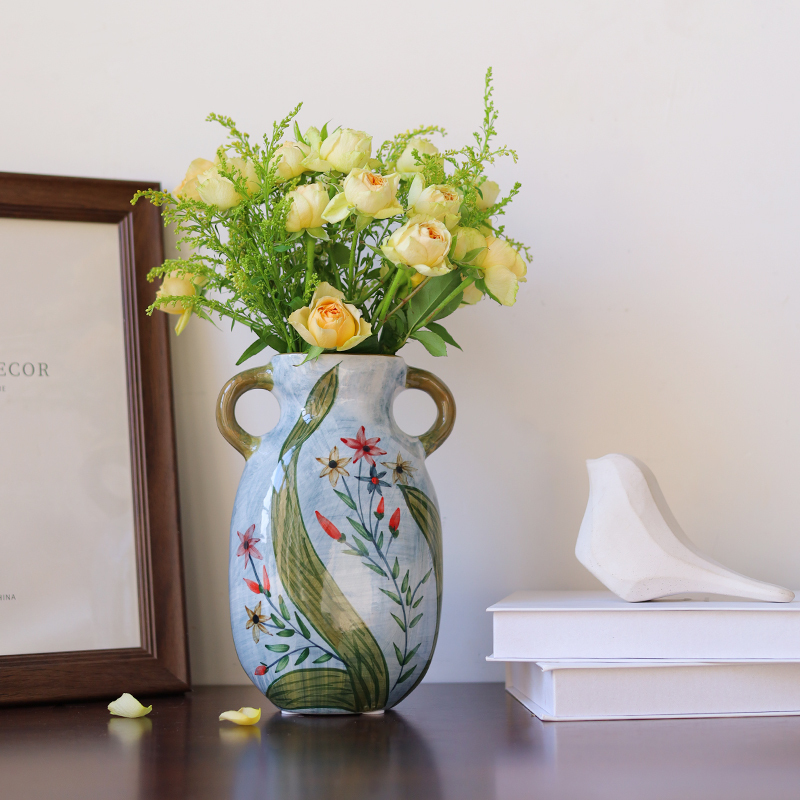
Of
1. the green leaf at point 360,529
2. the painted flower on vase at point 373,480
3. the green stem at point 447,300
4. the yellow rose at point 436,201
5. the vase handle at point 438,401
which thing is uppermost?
the yellow rose at point 436,201

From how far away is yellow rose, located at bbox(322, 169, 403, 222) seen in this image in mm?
630

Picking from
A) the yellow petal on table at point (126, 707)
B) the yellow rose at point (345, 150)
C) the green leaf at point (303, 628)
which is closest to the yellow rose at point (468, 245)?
the yellow rose at point (345, 150)

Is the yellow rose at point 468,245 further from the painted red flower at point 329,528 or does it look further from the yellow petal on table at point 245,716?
the yellow petal on table at point 245,716

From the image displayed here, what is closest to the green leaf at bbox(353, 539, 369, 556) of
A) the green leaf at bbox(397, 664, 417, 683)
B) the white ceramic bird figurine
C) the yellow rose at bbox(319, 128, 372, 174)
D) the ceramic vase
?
the ceramic vase

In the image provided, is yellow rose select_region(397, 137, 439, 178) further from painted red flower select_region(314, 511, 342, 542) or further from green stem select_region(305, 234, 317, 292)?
painted red flower select_region(314, 511, 342, 542)

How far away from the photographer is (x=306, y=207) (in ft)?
2.15

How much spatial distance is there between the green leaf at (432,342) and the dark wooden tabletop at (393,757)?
333 mm

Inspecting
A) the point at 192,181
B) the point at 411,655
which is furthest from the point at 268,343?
the point at 411,655

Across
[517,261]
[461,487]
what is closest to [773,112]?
[517,261]

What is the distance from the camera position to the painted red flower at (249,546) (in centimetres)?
67

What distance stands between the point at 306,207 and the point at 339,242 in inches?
3.5

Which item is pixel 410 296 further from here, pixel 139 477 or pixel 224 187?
pixel 139 477

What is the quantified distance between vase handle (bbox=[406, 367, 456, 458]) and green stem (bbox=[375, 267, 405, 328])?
2.9 inches

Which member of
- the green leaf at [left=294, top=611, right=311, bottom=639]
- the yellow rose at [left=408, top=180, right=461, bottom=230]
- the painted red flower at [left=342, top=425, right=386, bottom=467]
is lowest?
the green leaf at [left=294, top=611, right=311, bottom=639]
